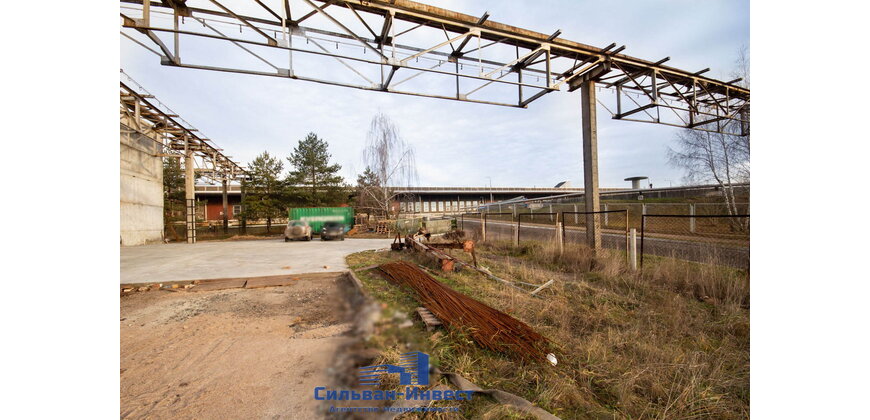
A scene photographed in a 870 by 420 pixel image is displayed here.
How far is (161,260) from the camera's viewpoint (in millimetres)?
9523

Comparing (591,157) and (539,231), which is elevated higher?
(591,157)

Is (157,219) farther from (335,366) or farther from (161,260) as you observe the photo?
(335,366)

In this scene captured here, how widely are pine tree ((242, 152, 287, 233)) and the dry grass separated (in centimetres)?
1335

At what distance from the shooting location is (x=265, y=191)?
16859 mm

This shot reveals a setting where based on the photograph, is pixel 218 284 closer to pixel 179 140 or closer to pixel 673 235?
pixel 179 140

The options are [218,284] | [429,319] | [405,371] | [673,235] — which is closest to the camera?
[405,371]

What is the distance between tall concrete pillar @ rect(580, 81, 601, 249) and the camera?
321 inches

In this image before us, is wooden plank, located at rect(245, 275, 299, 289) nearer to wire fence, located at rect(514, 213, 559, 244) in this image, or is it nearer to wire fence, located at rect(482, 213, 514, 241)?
wire fence, located at rect(514, 213, 559, 244)

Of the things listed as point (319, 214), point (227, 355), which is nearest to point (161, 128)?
point (227, 355)

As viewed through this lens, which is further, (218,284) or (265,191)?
(265,191)

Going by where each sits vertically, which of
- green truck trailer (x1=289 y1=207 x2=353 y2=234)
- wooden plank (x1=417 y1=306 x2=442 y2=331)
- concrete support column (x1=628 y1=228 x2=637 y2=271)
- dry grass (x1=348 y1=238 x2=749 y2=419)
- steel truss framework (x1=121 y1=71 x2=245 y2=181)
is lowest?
dry grass (x1=348 y1=238 x2=749 y2=419)

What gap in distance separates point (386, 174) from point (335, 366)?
1978cm

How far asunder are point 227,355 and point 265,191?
1611 centimetres

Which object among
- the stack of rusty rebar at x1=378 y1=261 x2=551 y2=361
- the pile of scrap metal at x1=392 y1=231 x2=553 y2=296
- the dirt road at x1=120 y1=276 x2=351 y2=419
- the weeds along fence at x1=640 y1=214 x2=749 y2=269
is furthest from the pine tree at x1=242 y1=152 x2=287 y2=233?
the weeds along fence at x1=640 y1=214 x2=749 y2=269
